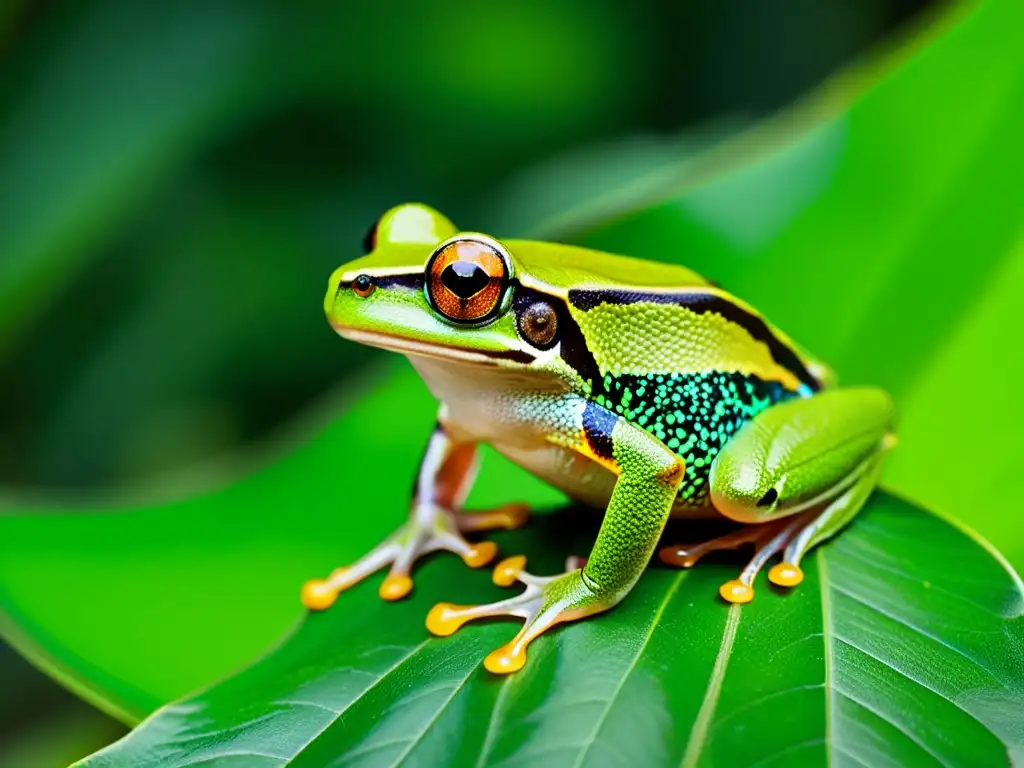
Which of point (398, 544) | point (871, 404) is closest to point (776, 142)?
point (871, 404)

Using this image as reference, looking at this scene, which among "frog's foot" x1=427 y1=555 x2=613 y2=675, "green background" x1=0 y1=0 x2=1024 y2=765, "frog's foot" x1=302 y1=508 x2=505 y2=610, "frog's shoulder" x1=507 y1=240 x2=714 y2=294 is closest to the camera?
"frog's foot" x1=427 y1=555 x2=613 y2=675

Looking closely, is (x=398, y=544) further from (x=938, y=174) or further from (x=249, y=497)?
(x=938, y=174)

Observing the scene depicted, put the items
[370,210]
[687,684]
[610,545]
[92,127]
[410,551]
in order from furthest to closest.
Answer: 1. [370,210]
2. [92,127]
3. [410,551]
4. [610,545]
5. [687,684]

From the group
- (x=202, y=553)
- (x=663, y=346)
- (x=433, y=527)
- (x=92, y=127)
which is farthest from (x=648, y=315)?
(x=92, y=127)

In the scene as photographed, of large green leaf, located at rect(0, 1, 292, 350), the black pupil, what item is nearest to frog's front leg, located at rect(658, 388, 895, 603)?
the black pupil

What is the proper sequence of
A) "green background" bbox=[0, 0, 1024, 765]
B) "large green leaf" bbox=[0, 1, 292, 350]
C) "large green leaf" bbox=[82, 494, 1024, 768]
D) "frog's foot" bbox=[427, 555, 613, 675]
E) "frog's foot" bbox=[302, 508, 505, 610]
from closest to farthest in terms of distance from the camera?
1. "large green leaf" bbox=[82, 494, 1024, 768]
2. "frog's foot" bbox=[427, 555, 613, 675]
3. "frog's foot" bbox=[302, 508, 505, 610]
4. "green background" bbox=[0, 0, 1024, 765]
5. "large green leaf" bbox=[0, 1, 292, 350]

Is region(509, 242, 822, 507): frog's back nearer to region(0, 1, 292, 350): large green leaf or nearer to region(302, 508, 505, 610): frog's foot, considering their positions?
region(302, 508, 505, 610): frog's foot

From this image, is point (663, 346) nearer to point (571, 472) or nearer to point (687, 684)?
point (571, 472)
